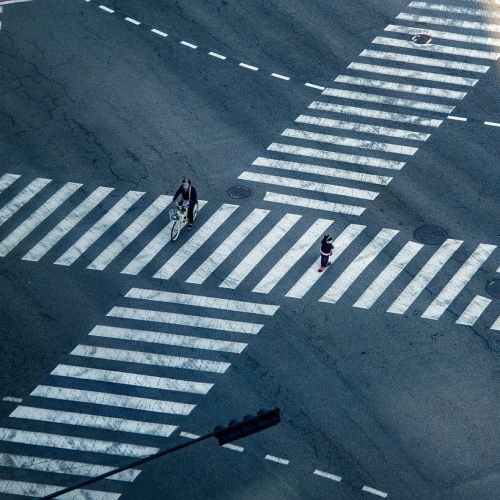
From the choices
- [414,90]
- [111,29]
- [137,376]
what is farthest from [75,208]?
[414,90]

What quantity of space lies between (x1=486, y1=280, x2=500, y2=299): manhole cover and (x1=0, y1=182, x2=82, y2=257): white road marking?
38.3 feet

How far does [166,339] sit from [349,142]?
30.3 ft

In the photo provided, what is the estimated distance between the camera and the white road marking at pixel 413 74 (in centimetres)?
3141

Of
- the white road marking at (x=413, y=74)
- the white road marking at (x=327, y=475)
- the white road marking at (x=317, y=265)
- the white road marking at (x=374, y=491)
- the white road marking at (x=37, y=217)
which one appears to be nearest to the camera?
the white road marking at (x=374, y=491)

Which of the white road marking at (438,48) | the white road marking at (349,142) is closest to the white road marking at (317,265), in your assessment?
the white road marking at (349,142)

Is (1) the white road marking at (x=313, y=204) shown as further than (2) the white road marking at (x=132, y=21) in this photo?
No

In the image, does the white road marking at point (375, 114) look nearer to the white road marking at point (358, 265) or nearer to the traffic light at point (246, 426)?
the white road marking at point (358, 265)

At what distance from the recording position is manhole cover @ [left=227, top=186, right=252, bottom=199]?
90.0ft

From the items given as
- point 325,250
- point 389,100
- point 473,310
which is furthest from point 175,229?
point 389,100

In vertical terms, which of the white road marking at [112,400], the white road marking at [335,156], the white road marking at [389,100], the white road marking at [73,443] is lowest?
the white road marking at [73,443]

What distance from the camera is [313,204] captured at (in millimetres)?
27156

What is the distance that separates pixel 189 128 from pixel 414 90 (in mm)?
7375

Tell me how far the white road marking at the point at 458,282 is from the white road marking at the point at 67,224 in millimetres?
9685

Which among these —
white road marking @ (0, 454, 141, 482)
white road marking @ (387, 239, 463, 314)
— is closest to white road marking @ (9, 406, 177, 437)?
white road marking @ (0, 454, 141, 482)
